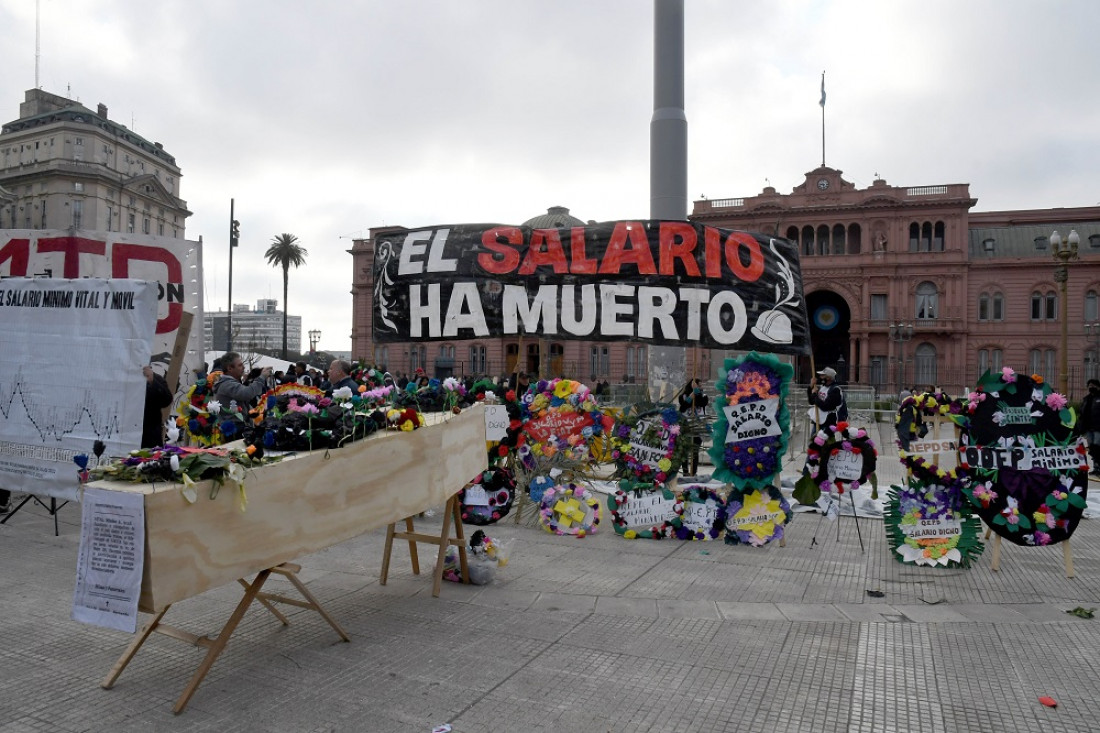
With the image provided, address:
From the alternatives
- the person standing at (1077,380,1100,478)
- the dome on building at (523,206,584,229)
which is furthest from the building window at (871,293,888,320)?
the person standing at (1077,380,1100,478)

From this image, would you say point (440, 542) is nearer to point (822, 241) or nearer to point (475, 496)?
point (475, 496)

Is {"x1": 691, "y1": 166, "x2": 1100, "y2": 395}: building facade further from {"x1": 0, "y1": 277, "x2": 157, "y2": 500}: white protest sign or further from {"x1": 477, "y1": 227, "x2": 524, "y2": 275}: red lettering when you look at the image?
{"x1": 0, "y1": 277, "x2": 157, "y2": 500}: white protest sign

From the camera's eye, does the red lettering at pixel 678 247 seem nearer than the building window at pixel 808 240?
Yes

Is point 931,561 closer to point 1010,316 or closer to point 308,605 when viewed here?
point 308,605

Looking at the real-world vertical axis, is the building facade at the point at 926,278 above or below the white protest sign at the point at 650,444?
above

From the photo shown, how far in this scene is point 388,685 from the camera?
14.2 feet

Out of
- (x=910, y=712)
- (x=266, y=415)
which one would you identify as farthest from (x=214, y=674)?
(x=910, y=712)

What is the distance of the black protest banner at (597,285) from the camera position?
933cm

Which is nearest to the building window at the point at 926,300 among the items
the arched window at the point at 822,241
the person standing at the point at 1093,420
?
the arched window at the point at 822,241

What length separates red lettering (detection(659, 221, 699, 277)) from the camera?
9.45 meters

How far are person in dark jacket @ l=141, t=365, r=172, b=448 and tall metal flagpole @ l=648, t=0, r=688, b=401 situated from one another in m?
7.11

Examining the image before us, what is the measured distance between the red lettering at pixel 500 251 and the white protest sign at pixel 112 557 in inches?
270

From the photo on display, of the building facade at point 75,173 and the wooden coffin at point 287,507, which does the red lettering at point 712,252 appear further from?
the building facade at point 75,173

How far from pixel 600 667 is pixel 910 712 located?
1.79 meters
